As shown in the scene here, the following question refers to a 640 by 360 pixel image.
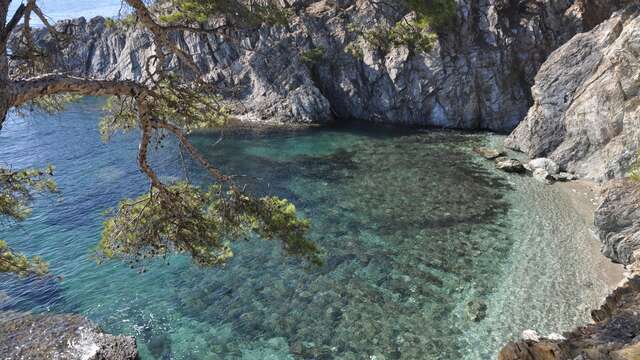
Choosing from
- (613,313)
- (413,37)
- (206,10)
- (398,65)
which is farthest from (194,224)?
(413,37)

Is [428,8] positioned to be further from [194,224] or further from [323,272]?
[194,224]

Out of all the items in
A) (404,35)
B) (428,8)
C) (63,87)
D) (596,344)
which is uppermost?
(404,35)

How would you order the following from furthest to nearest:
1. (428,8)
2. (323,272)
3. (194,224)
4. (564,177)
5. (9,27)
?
1. (564,177)
2. (428,8)
3. (323,272)
4. (194,224)
5. (9,27)

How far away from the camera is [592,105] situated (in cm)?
3050

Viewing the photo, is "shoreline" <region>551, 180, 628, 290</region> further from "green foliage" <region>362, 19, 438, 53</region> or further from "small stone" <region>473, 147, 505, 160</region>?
"green foliage" <region>362, 19, 438, 53</region>

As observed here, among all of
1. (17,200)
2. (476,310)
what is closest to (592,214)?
(476,310)

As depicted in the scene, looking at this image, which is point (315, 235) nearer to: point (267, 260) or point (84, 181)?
point (267, 260)

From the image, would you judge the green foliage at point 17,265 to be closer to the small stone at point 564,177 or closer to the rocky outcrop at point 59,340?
the rocky outcrop at point 59,340

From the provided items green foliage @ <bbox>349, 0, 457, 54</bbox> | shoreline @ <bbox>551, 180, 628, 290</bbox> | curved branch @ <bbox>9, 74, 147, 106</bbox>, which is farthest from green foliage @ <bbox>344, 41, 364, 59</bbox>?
curved branch @ <bbox>9, 74, 147, 106</bbox>

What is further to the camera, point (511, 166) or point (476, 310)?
point (511, 166)

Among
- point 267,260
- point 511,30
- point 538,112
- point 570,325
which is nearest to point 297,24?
point 511,30

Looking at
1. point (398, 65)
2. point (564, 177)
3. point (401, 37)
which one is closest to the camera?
point (564, 177)

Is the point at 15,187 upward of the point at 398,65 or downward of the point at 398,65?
downward

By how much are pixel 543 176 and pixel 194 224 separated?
27200 mm
